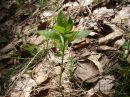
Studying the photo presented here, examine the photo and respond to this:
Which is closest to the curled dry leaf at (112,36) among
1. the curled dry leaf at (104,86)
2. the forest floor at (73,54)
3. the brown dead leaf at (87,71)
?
the forest floor at (73,54)

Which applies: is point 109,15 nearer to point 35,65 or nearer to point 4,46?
point 35,65

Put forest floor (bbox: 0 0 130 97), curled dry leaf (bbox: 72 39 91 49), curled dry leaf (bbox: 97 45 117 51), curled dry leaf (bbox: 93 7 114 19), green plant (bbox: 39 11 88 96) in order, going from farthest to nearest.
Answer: curled dry leaf (bbox: 93 7 114 19) < curled dry leaf (bbox: 72 39 91 49) < curled dry leaf (bbox: 97 45 117 51) < forest floor (bbox: 0 0 130 97) < green plant (bbox: 39 11 88 96)

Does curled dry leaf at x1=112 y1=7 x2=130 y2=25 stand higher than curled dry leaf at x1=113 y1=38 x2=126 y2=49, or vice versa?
curled dry leaf at x1=112 y1=7 x2=130 y2=25

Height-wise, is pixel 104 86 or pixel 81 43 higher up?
pixel 81 43

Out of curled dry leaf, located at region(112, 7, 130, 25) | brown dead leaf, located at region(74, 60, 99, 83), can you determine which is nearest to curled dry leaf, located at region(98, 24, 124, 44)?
curled dry leaf, located at region(112, 7, 130, 25)

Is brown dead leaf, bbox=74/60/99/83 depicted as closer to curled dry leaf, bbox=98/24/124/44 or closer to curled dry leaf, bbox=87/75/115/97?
curled dry leaf, bbox=87/75/115/97

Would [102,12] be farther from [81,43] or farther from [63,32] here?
[63,32]

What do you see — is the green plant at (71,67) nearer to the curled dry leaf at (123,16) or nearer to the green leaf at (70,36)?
the green leaf at (70,36)

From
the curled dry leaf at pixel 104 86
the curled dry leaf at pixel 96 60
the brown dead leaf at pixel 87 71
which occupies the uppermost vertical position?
the curled dry leaf at pixel 96 60

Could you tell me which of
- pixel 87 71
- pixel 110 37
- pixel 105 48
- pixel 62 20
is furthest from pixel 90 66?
pixel 62 20
